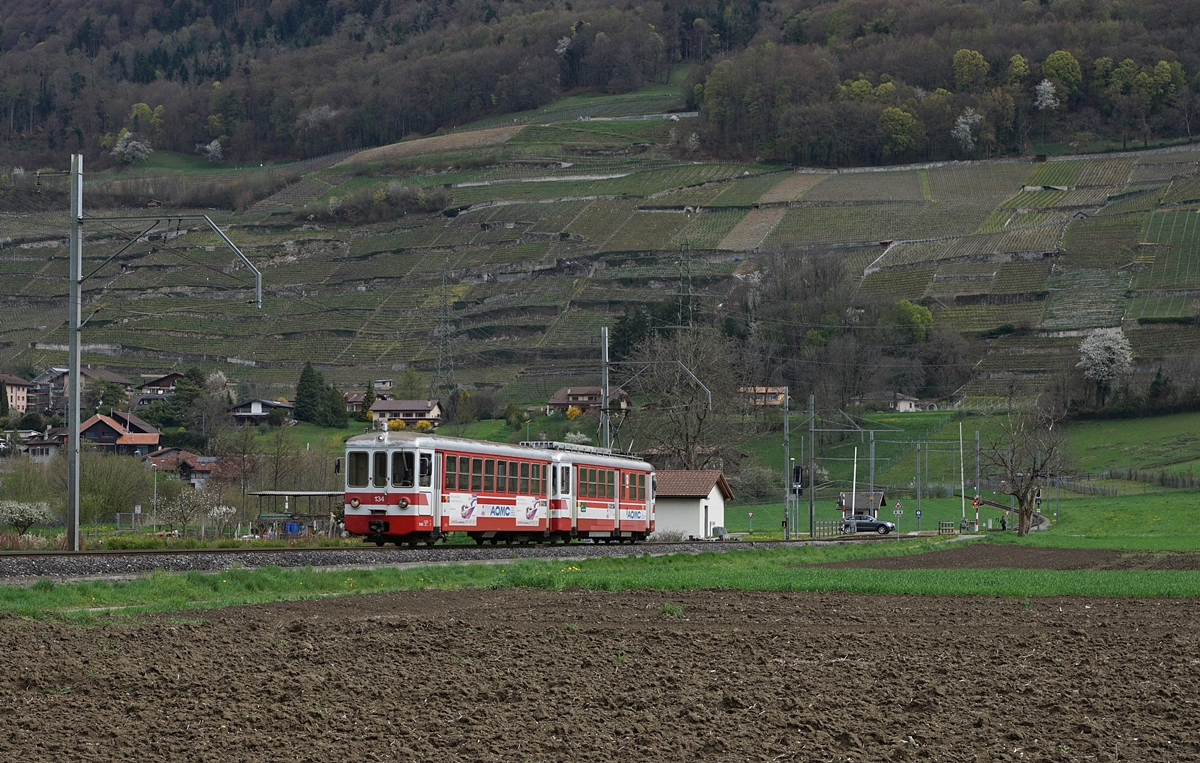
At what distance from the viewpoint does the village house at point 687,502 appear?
55.4m

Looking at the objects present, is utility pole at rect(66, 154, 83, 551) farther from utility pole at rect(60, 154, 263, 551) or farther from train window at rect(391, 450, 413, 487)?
train window at rect(391, 450, 413, 487)

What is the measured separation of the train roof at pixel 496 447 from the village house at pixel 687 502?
1163 centimetres

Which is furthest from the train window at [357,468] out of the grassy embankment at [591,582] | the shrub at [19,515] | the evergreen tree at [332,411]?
the evergreen tree at [332,411]

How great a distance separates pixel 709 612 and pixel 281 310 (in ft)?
438

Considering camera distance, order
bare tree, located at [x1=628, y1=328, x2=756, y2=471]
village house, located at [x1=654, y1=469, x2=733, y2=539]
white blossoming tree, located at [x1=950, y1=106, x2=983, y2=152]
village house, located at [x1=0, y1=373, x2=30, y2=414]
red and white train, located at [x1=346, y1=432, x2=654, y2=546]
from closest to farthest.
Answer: red and white train, located at [x1=346, y1=432, x2=654, y2=546], village house, located at [x1=654, y1=469, x2=733, y2=539], bare tree, located at [x1=628, y1=328, x2=756, y2=471], village house, located at [x1=0, y1=373, x2=30, y2=414], white blossoming tree, located at [x1=950, y1=106, x2=983, y2=152]

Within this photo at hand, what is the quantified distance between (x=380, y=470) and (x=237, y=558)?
7.24m

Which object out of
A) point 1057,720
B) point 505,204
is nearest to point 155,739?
point 1057,720

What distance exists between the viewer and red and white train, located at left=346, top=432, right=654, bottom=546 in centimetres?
3116

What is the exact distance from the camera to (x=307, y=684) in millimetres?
11070

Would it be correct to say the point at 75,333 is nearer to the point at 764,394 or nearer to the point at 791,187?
the point at 764,394

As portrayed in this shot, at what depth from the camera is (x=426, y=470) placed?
31234 mm

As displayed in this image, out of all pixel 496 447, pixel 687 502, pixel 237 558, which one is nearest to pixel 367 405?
pixel 687 502

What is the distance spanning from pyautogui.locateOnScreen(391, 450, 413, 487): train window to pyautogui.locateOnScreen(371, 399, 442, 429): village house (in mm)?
75803

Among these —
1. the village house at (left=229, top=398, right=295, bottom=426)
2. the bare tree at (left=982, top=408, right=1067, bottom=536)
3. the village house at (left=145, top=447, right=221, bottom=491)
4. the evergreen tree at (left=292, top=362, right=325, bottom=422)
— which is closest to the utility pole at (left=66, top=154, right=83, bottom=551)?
the bare tree at (left=982, top=408, right=1067, bottom=536)
